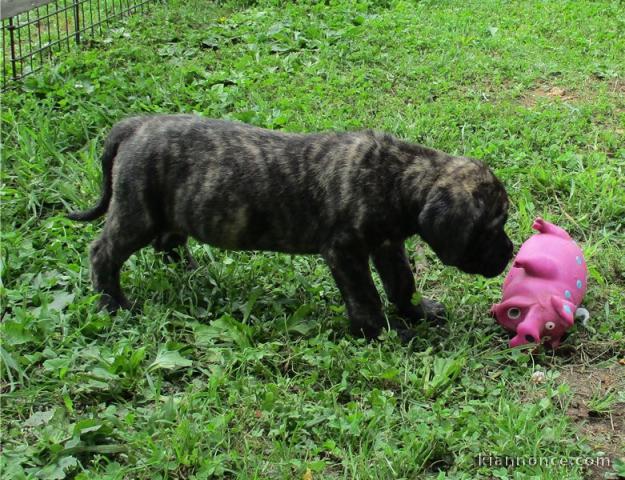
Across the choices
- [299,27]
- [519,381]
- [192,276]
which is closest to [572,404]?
[519,381]

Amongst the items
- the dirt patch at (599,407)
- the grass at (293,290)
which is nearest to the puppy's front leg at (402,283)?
the grass at (293,290)

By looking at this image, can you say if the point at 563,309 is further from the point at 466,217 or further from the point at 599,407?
the point at 466,217

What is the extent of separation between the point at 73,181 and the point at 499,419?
3.81 meters

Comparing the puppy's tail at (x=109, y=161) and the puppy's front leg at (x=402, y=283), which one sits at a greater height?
the puppy's tail at (x=109, y=161)

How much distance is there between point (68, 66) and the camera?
7.89m

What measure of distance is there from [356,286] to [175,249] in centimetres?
140

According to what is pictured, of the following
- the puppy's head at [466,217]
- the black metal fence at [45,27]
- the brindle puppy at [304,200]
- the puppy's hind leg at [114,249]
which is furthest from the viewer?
the black metal fence at [45,27]

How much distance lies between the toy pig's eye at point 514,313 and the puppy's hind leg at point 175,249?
6.79 feet

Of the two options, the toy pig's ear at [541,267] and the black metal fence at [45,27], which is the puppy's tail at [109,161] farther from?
the black metal fence at [45,27]

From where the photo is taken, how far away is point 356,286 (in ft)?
16.2

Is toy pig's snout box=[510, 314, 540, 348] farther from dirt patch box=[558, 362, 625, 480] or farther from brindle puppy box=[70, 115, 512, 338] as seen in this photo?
brindle puppy box=[70, 115, 512, 338]

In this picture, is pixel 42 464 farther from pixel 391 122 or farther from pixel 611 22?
pixel 611 22

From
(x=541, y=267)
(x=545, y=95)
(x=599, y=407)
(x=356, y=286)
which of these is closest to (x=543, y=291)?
(x=541, y=267)

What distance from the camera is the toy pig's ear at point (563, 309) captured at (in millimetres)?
4750
